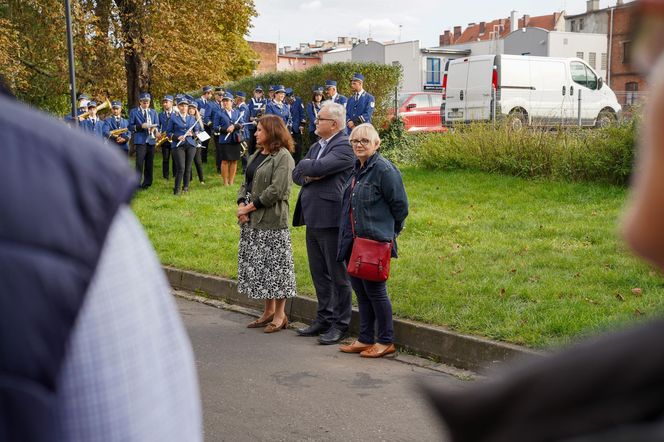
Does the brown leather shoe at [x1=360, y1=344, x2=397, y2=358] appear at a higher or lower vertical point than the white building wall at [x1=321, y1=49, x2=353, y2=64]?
lower

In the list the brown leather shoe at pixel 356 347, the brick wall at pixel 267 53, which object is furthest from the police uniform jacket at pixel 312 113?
the brick wall at pixel 267 53

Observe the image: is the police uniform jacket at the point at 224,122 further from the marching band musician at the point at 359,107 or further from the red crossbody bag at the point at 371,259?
the red crossbody bag at the point at 371,259

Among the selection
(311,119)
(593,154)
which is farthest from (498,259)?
(311,119)

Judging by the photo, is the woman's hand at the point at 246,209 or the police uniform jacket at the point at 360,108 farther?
the police uniform jacket at the point at 360,108

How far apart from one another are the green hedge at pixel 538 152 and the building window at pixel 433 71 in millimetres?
43399

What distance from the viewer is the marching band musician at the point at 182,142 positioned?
19900mm

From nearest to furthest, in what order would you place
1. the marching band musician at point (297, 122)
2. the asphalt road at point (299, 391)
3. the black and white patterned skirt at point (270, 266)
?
the asphalt road at point (299, 391) → the black and white patterned skirt at point (270, 266) → the marching band musician at point (297, 122)

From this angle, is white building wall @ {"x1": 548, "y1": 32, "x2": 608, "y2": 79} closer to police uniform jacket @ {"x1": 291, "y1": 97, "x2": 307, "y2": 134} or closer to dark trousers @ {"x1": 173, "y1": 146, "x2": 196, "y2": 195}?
police uniform jacket @ {"x1": 291, "y1": 97, "x2": 307, "y2": 134}

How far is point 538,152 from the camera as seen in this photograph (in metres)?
16.4

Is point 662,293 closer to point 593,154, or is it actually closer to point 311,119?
point 593,154

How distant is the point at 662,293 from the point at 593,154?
24.5 feet

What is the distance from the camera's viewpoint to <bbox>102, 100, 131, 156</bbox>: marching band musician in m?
22.5

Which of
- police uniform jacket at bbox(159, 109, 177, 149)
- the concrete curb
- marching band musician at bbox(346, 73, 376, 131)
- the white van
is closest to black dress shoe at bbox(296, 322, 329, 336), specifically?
the concrete curb

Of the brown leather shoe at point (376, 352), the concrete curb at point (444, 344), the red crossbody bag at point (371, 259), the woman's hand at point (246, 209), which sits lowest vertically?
the brown leather shoe at point (376, 352)
